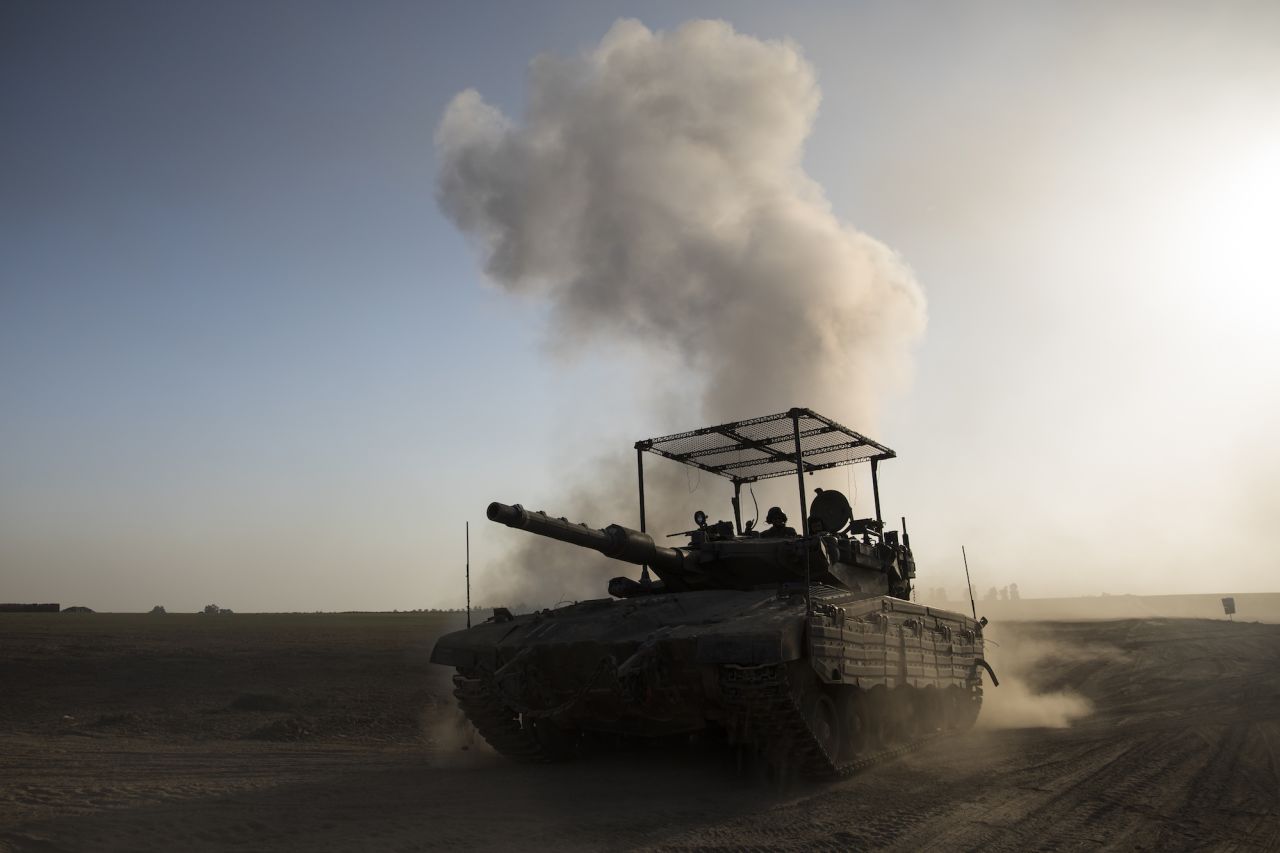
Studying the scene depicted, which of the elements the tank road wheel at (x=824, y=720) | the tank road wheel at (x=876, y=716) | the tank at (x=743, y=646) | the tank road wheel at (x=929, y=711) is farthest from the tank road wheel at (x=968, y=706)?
the tank road wheel at (x=824, y=720)

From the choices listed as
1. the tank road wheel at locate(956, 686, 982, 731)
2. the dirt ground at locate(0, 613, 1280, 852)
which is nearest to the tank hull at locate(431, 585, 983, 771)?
the dirt ground at locate(0, 613, 1280, 852)

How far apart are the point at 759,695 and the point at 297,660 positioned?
24.8 meters

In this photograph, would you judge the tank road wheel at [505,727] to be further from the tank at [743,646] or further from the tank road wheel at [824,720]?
the tank road wheel at [824,720]

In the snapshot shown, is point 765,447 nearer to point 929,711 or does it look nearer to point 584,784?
→ point 929,711

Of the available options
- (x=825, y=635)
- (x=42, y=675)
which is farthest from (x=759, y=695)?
(x=42, y=675)

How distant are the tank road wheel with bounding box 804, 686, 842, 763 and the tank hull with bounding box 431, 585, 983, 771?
24 mm

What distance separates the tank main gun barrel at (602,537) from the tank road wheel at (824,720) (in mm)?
3009

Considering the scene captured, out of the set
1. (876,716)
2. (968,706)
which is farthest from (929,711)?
(876,716)

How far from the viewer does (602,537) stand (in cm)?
1185

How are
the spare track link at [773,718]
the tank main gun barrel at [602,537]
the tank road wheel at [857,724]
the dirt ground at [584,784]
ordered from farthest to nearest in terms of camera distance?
the tank road wheel at [857,724] < the tank main gun barrel at [602,537] < the spare track link at [773,718] < the dirt ground at [584,784]

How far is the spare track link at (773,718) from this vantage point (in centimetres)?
919

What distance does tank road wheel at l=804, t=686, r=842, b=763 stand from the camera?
32.6 feet

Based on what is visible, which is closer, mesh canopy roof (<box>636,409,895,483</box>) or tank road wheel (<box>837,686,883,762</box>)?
tank road wheel (<box>837,686,883,762</box>)

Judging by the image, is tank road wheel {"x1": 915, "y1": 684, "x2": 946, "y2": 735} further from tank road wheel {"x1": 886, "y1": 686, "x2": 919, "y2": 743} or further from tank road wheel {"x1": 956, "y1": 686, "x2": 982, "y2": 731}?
tank road wheel {"x1": 956, "y1": 686, "x2": 982, "y2": 731}
